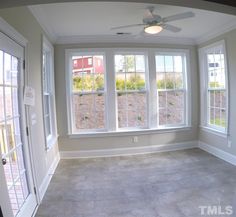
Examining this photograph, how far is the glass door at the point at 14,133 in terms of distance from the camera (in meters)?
2.04

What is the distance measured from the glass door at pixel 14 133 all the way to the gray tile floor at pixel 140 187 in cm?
39

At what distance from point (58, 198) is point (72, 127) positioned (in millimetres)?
1923

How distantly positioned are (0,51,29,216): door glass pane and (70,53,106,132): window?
7.46 feet

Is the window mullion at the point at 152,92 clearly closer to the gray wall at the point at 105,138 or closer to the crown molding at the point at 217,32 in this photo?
the gray wall at the point at 105,138

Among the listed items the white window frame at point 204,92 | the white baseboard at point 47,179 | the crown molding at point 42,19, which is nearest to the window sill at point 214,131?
the white window frame at point 204,92

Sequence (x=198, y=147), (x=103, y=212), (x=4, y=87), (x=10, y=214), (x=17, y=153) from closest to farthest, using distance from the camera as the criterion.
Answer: (x=10, y=214)
(x=4, y=87)
(x=17, y=153)
(x=103, y=212)
(x=198, y=147)

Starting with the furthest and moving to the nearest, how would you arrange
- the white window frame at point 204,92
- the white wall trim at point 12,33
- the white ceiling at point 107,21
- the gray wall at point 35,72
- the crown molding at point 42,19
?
the white window frame at point 204,92
the white ceiling at point 107,21
the crown molding at point 42,19
the gray wall at point 35,72
the white wall trim at point 12,33

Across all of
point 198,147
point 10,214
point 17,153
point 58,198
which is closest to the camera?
point 10,214

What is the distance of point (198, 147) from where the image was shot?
5.14m

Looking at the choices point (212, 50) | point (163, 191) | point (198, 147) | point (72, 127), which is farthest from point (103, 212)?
point (212, 50)

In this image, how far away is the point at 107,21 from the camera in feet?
11.7

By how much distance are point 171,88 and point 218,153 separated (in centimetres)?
171

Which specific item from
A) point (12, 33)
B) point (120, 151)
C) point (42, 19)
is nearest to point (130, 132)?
point (120, 151)

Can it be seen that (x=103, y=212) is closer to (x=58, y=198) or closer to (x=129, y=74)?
(x=58, y=198)
